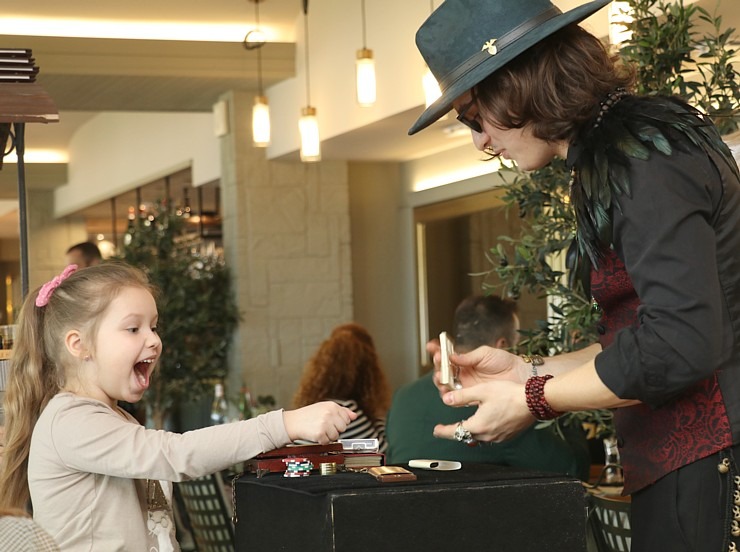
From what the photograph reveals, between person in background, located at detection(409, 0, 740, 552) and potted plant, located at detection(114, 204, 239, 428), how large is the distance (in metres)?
4.91

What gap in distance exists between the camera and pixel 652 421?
158cm

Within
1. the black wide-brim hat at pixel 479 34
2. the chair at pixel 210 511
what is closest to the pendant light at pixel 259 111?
the chair at pixel 210 511

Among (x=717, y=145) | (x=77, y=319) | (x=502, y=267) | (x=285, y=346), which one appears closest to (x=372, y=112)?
(x=285, y=346)

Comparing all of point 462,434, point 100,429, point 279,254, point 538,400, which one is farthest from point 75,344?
point 279,254

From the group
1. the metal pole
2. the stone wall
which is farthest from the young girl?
the stone wall

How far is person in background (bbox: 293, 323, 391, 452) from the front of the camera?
4531 mm

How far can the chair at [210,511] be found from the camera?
12.8 ft

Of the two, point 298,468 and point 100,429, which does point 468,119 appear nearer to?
point 298,468

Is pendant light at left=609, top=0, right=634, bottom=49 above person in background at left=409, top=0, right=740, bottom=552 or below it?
above

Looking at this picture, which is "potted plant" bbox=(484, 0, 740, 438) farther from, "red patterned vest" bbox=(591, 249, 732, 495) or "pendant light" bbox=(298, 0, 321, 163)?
"pendant light" bbox=(298, 0, 321, 163)

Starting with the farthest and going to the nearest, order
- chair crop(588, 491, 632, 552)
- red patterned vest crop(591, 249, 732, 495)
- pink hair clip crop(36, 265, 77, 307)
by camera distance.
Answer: chair crop(588, 491, 632, 552) < pink hair clip crop(36, 265, 77, 307) < red patterned vest crop(591, 249, 732, 495)

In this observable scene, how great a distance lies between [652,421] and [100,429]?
2.91 feet

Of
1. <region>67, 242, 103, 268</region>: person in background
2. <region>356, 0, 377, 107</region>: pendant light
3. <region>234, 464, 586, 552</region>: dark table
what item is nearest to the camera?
<region>234, 464, 586, 552</region>: dark table

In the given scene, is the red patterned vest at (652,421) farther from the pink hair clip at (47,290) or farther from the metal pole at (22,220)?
the metal pole at (22,220)
